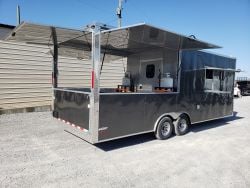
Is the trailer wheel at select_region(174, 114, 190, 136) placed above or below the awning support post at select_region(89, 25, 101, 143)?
below

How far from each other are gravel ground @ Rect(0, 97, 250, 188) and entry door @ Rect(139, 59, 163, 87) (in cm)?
182

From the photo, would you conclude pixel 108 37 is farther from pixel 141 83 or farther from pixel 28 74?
pixel 28 74

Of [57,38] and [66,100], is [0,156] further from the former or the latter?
[57,38]

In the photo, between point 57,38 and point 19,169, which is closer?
point 19,169

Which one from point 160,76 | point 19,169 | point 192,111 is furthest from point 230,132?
point 19,169

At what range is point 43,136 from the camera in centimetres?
574

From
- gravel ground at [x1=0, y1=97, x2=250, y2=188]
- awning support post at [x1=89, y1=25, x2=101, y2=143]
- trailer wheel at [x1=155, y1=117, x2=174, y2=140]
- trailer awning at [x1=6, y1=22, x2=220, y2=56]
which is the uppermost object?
trailer awning at [x1=6, y1=22, x2=220, y2=56]

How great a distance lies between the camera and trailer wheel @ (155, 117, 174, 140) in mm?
5640

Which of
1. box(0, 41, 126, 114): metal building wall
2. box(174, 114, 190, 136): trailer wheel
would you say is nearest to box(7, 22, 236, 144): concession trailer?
box(174, 114, 190, 136): trailer wheel

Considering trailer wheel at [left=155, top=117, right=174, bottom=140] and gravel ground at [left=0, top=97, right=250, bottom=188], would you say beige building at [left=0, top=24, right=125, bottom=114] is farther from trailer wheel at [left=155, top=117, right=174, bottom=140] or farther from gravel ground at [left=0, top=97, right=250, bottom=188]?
trailer wheel at [left=155, top=117, right=174, bottom=140]

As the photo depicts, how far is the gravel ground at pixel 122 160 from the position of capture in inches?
138

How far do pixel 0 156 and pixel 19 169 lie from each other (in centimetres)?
83

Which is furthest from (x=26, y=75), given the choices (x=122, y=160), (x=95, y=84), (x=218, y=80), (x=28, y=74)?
(x=218, y=80)

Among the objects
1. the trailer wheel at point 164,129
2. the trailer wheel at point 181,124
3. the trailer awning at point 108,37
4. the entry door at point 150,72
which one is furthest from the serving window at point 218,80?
the trailer wheel at point 164,129
